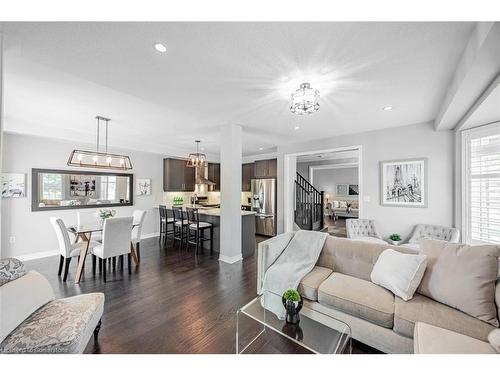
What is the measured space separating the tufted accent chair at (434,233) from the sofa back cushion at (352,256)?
6.20ft

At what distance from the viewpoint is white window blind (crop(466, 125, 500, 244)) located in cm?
280

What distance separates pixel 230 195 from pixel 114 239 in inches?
77.5

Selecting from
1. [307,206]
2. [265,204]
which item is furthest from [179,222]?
[307,206]

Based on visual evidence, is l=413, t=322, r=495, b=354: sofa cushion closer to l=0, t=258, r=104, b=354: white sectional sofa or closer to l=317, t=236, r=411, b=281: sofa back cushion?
l=317, t=236, r=411, b=281: sofa back cushion

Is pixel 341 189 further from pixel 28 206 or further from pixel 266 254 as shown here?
pixel 28 206

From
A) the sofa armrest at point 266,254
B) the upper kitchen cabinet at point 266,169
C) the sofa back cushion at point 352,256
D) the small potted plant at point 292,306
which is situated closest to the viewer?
the small potted plant at point 292,306

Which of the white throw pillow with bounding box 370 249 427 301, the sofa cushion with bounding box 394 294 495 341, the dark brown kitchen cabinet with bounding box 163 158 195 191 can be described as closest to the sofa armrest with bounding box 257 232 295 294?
the white throw pillow with bounding box 370 249 427 301

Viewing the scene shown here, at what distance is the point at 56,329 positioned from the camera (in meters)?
1.31

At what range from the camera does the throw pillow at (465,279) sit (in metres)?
1.44

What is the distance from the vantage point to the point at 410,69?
6.51ft

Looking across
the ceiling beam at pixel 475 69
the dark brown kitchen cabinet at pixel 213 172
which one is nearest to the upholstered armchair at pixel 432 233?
the ceiling beam at pixel 475 69

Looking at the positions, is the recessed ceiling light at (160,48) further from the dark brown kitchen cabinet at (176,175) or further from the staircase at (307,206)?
the dark brown kitchen cabinet at (176,175)
